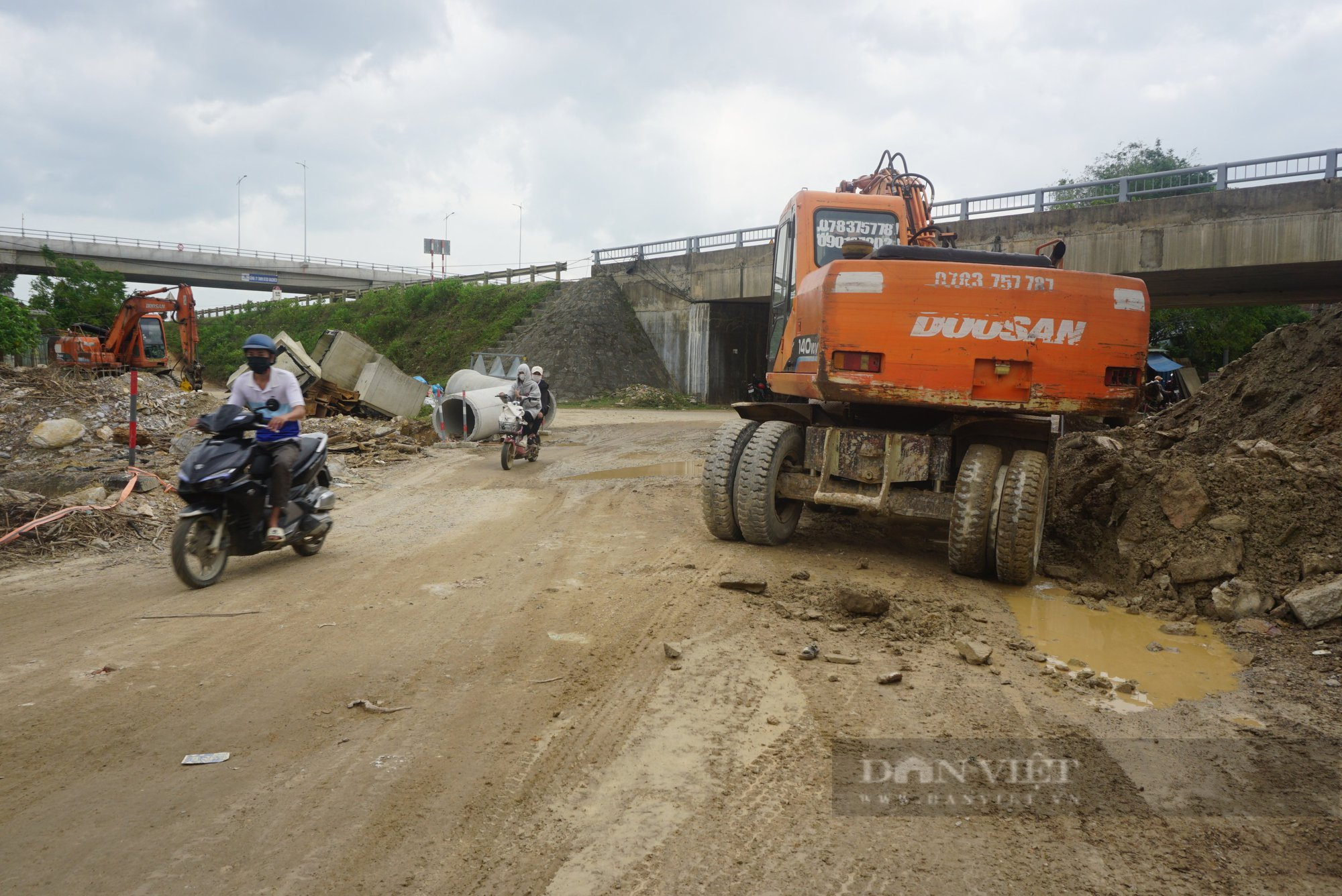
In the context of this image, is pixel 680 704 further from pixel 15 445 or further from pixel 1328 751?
pixel 15 445

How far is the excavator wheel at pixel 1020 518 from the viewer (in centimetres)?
631

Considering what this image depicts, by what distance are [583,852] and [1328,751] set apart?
3.22 metres

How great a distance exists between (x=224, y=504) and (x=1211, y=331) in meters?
35.2

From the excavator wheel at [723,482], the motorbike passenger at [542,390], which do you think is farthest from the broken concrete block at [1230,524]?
the motorbike passenger at [542,390]

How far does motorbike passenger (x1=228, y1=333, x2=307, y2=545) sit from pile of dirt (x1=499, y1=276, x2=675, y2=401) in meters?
24.8

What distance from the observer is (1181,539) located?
6.50 m

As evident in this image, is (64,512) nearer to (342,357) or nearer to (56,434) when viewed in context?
(56,434)

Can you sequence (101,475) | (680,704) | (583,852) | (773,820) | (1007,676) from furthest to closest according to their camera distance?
(101,475), (1007,676), (680,704), (773,820), (583,852)

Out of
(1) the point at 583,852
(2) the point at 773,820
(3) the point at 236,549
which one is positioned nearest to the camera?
(1) the point at 583,852

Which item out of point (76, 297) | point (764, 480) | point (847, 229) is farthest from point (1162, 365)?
point (76, 297)

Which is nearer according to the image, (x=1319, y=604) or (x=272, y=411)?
(x=1319, y=604)

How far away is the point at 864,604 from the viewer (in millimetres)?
5543

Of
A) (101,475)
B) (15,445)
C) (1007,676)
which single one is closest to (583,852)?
(1007,676)

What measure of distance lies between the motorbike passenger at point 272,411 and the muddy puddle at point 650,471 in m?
5.89
